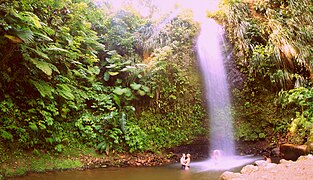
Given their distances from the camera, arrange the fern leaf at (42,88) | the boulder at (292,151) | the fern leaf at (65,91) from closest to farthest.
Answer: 1. the boulder at (292,151)
2. the fern leaf at (42,88)
3. the fern leaf at (65,91)

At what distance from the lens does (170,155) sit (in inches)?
315

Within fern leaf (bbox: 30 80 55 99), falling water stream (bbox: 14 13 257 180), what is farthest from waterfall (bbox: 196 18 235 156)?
fern leaf (bbox: 30 80 55 99)

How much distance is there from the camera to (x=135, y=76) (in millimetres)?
8883

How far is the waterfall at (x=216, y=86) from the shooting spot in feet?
28.6

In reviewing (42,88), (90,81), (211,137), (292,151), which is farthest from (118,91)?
(292,151)

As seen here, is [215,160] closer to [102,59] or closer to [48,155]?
[48,155]

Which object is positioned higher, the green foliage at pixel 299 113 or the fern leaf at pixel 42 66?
the fern leaf at pixel 42 66

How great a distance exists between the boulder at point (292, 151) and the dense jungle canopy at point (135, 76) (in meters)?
0.42

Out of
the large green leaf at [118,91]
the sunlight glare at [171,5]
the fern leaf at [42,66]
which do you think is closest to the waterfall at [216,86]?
the sunlight glare at [171,5]

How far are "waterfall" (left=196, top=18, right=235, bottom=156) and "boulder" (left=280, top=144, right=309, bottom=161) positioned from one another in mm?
1586

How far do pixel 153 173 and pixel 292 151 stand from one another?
357 centimetres

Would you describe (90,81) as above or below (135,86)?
above

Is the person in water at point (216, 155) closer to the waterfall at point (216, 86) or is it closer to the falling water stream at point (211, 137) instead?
the falling water stream at point (211, 137)

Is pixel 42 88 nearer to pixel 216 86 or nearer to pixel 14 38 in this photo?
pixel 14 38
